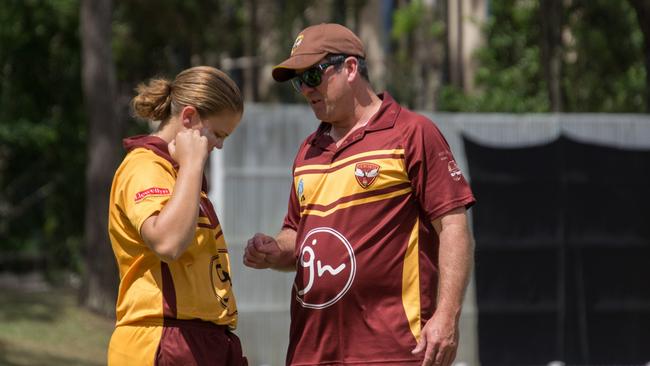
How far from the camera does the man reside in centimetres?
472

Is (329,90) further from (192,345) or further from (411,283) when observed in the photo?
(192,345)

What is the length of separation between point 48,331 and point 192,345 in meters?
13.5

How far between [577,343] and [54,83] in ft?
46.8

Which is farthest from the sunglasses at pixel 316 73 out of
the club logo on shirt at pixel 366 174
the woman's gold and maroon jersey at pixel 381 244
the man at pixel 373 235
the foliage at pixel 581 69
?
the foliage at pixel 581 69

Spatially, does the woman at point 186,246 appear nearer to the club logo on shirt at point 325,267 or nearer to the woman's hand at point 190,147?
the woman's hand at point 190,147

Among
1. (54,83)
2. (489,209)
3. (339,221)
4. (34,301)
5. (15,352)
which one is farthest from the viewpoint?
(54,83)

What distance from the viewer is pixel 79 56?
24.2 m

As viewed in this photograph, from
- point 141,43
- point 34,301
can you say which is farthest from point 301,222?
point 141,43

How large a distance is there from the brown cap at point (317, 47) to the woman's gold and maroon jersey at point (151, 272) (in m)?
0.67

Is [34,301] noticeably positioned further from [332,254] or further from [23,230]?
[332,254]

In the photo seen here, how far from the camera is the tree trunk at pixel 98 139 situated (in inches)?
784

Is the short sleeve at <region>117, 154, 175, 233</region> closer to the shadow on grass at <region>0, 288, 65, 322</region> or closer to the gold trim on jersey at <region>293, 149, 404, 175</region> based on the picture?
the gold trim on jersey at <region>293, 149, 404, 175</region>

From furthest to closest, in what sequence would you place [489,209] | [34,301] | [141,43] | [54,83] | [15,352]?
1. [141,43]
2. [54,83]
3. [34,301]
4. [15,352]
5. [489,209]

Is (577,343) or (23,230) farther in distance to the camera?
(23,230)
